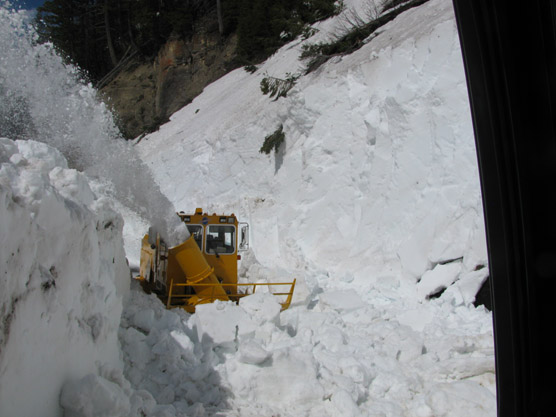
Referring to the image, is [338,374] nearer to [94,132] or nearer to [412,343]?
[412,343]

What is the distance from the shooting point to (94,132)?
14539 mm

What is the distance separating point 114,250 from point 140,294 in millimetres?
1417

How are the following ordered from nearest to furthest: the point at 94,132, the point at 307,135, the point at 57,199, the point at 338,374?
the point at 57,199 → the point at 338,374 → the point at 94,132 → the point at 307,135

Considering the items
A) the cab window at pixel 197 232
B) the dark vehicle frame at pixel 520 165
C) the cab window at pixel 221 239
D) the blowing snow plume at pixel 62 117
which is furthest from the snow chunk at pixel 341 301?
the dark vehicle frame at pixel 520 165

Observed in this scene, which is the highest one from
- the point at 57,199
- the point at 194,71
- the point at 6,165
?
the point at 194,71

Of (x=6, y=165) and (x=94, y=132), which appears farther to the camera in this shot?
(x=94, y=132)

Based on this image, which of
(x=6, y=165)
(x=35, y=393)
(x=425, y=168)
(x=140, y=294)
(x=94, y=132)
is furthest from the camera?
(x=94, y=132)

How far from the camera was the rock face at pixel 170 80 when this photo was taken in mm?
35344

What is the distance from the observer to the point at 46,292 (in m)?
3.55

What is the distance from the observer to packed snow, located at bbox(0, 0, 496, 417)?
12.4 ft

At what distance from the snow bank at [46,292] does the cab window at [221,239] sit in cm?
598

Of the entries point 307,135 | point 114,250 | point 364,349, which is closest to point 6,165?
point 114,250

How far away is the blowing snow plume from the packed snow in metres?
0.07

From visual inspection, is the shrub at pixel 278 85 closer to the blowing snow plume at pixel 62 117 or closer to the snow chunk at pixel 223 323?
the blowing snow plume at pixel 62 117
